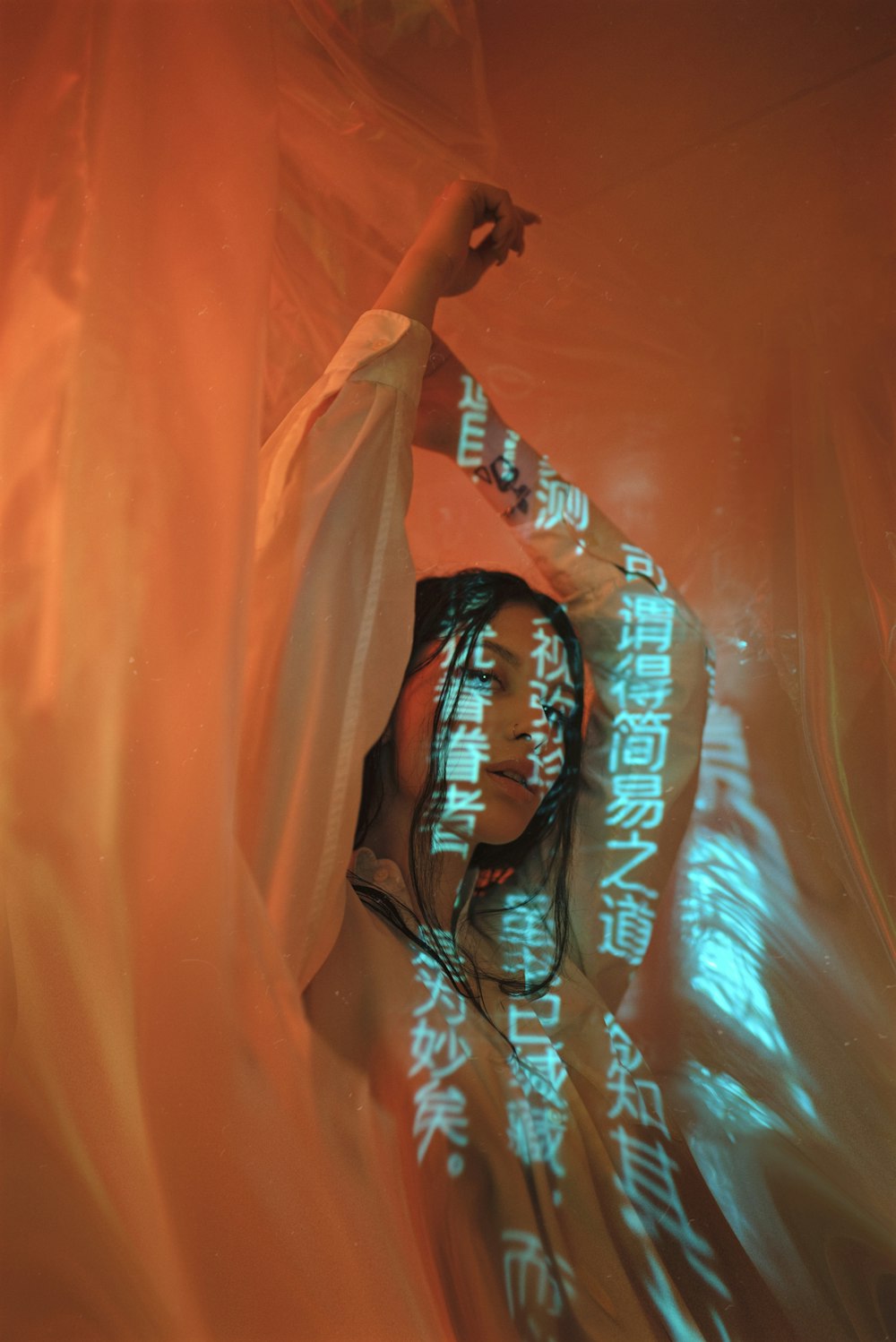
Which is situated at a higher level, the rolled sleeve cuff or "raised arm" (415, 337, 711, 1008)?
the rolled sleeve cuff

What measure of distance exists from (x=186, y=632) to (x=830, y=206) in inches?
21.3

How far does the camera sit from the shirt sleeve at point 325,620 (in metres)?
0.47

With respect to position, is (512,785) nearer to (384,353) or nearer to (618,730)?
(618,730)

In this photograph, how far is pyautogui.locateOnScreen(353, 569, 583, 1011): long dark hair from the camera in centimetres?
57

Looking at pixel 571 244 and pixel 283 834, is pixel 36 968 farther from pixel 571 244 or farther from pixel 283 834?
pixel 571 244

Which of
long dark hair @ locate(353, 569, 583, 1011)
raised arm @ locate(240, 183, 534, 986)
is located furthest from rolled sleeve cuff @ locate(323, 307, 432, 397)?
long dark hair @ locate(353, 569, 583, 1011)

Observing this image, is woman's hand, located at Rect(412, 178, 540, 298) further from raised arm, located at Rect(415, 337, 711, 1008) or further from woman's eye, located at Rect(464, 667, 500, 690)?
woman's eye, located at Rect(464, 667, 500, 690)

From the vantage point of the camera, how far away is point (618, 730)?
67cm

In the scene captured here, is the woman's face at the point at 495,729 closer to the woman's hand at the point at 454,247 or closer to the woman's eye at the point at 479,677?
the woman's eye at the point at 479,677

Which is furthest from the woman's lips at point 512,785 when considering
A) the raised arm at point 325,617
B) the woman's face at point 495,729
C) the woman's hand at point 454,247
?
the woman's hand at point 454,247

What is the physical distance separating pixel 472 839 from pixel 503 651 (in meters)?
0.11

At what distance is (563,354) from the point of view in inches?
27.2

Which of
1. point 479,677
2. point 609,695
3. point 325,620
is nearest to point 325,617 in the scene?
point 325,620

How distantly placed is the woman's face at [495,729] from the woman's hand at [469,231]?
20 centimetres
